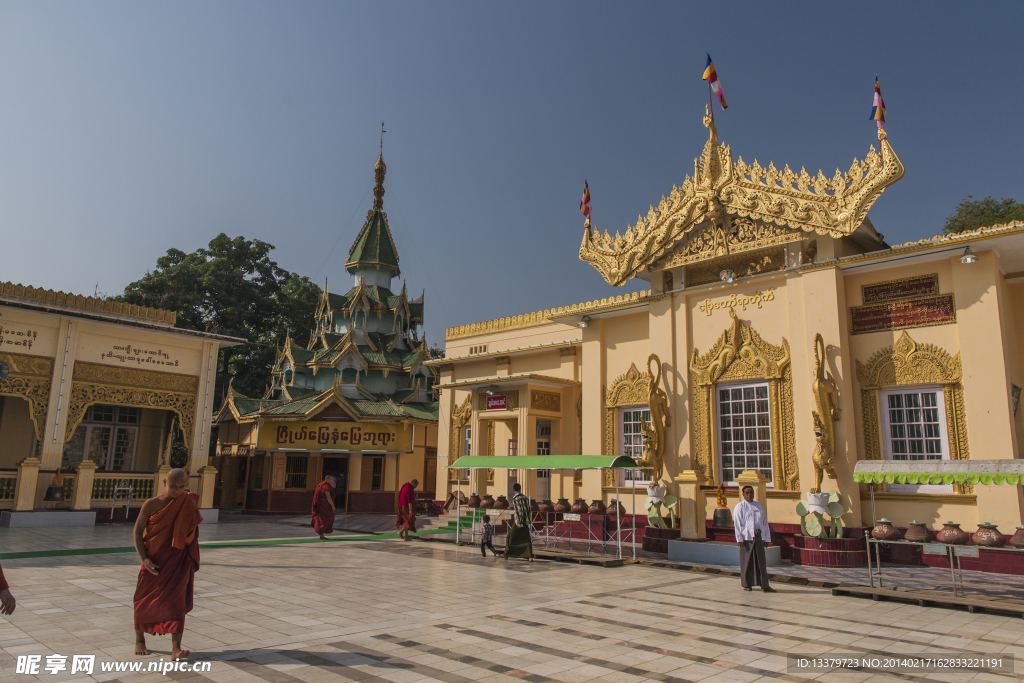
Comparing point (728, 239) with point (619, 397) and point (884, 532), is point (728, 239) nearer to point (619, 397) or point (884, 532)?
point (619, 397)

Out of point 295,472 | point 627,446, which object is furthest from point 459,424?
point 627,446

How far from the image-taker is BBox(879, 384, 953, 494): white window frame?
11539 millimetres

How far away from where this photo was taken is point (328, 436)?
78.9 ft

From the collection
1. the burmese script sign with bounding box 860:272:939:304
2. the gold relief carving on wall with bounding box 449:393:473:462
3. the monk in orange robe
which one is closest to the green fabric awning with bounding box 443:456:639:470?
the monk in orange robe

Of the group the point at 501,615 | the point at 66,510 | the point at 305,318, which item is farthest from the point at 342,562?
the point at 305,318

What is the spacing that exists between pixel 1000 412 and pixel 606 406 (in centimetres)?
796

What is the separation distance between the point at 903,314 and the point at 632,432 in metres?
6.45

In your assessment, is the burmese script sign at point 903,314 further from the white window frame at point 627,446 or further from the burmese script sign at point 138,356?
the burmese script sign at point 138,356

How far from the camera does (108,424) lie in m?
20.7

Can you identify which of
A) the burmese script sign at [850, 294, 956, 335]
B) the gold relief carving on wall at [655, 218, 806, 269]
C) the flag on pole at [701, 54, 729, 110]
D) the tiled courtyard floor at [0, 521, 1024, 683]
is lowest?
the tiled courtyard floor at [0, 521, 1024, 683]

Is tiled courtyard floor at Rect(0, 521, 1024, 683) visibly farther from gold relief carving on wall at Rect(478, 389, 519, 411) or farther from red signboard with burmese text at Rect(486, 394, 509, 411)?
red signboard with burmese text at Rect(486, 394, 509, 411)

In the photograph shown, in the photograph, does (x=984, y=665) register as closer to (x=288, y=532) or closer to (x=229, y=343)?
(x=288, y=532)

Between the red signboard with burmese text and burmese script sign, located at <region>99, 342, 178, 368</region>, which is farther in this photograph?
the red signboard with burmese text

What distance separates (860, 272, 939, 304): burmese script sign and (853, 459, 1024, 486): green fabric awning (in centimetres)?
423
